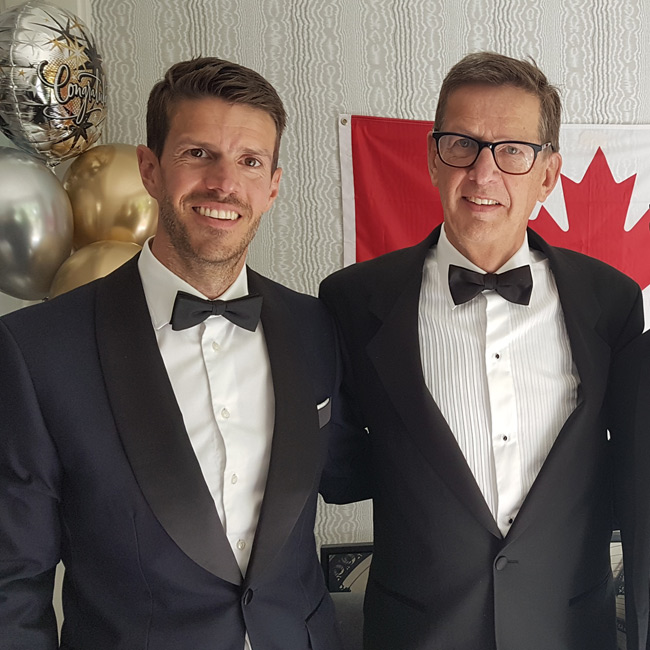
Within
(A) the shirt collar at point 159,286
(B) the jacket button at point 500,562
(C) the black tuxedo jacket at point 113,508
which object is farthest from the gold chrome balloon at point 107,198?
(B) the jacket button at point 500,562

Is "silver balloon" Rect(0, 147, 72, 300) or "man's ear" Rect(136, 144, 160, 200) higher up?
"man's ear" Rect(136, 144, 160, 200)

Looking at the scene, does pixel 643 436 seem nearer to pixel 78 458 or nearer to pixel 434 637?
pixel 434 637

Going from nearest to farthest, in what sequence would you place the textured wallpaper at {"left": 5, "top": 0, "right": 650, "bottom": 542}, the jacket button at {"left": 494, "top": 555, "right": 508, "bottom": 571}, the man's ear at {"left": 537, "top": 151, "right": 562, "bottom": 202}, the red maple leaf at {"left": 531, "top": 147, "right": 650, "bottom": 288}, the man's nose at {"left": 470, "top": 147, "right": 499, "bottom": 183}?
1. the jacket button at {"left": 494, "top": 555, "right": 508, "bottom": 571}
2. the man's nose at {"left": 470, "top": 147, "right": 499, "bottom": 183}
3. the man's ear at {"left": 537, "top": 151, "right": 562, "bottom": 202}
4. the textured wallpaper at {"left": 5, "top": 0, "right": 650, "bottom": 542}
5. the red maple leaf at {"left": 531, "top": 147, "right": 650, "bottom": 288}

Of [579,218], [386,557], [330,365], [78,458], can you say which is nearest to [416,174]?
[579,218]

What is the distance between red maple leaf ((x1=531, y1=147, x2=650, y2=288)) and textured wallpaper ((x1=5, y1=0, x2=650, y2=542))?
285 mm

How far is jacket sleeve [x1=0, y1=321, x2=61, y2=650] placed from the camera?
1199 mm

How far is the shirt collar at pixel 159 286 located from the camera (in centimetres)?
135

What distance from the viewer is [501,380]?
149 cm

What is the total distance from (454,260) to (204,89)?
67 centimetres

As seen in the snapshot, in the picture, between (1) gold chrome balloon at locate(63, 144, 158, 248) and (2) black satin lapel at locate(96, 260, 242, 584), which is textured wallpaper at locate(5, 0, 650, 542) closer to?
(1) gold chrome balloon at locate(63, 144, 158, 248)

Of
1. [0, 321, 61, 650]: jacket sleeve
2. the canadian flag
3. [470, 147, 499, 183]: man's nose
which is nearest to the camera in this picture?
[0, 321, 61, 650]: jacket sleeve

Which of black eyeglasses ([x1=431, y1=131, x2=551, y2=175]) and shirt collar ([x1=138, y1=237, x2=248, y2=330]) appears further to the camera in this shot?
black eyeglasses ([x1=431, y1=131, x2=551, y2=175])

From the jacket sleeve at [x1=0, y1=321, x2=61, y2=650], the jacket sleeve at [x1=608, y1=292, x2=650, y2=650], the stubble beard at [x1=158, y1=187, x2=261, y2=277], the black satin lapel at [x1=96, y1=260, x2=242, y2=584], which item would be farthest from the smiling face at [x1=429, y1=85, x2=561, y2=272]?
the jacket sleeve at [x1=0, y1=321, x2=61, y2=650]

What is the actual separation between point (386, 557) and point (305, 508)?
0.98 feet
